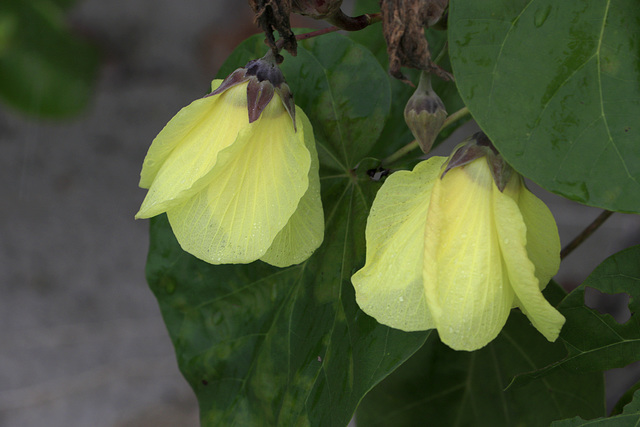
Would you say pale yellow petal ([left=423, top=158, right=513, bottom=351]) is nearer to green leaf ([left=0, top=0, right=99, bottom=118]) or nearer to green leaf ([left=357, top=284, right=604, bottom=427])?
green leaf ([left=357, top=284, right=604, bottom=427])

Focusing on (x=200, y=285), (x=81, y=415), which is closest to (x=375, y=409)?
(x=200, y=285)

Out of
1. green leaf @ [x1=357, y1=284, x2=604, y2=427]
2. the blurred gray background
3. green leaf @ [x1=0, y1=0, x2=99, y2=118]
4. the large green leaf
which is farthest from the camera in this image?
the blurred gray background

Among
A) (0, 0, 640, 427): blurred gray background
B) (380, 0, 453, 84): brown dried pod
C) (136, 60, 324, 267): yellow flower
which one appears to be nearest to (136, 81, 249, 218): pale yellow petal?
(136, 60, 324, 267): yellow flower

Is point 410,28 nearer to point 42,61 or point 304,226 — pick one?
point 304,226

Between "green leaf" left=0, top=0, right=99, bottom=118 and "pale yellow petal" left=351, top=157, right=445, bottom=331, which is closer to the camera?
"pale yellow petal" left=351, top=157, right=445, bottom=331

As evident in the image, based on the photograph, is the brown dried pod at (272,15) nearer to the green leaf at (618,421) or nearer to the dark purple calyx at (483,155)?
the dark purple calyx at (483,155)

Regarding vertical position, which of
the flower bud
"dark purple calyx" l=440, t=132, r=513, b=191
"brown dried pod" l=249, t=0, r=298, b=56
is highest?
"brown dried pod" l=249, t=0, r=298, b=56
